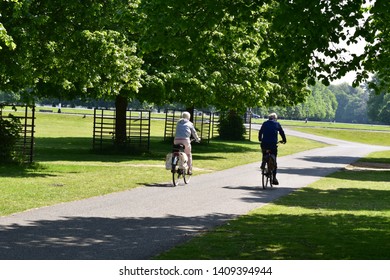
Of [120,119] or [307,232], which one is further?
[120,119]

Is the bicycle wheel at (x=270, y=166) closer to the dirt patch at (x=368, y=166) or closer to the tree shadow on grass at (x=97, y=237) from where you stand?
the tree shadow on grass at (x=97, y=237)

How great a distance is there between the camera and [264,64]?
14727mm

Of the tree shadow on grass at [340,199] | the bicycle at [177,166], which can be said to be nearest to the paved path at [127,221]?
the bicycle at [177,166]

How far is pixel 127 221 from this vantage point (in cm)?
1363

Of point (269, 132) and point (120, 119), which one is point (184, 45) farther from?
point (120, 119)

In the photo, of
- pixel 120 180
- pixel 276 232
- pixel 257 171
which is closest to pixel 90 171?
pixel 120 180

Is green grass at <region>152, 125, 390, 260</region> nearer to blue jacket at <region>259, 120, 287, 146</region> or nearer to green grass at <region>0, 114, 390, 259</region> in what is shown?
green grass at <region>0, 114, 390, 259</region>

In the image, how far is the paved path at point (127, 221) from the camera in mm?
10383

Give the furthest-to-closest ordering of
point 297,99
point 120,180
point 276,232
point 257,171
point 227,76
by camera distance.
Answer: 1. point 297,99
2. point 227,76
3. point 257,171
4. point 120,180
5. point 276,232

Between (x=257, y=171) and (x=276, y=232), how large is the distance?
16740mm

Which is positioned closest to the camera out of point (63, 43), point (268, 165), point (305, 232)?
point (305, 232)

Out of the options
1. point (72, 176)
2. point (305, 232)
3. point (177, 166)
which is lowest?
point (72, 176)

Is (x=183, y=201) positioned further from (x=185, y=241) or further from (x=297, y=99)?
(x=297, y=99)

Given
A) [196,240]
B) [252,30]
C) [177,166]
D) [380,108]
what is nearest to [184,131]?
[177,166]
